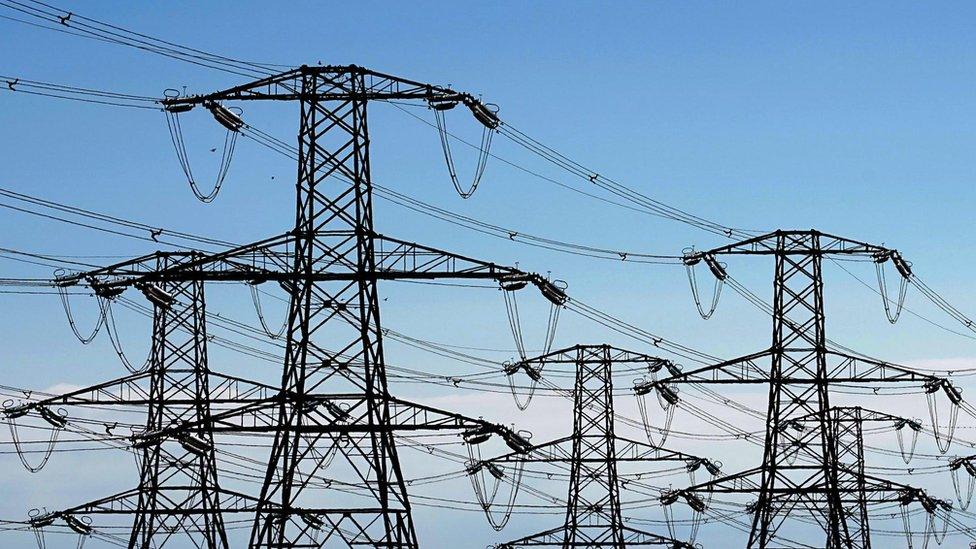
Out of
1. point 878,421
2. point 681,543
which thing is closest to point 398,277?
point 681,543

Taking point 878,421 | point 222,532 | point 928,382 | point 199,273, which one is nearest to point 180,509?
point 222,532

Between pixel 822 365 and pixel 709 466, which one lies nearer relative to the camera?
pixel 822 365

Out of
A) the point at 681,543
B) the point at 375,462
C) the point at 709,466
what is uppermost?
the point at 709,466

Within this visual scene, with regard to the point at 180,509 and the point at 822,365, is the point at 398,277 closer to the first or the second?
the point at 180,509

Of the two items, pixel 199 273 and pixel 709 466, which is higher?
pixel 709 466

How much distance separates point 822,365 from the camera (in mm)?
60938

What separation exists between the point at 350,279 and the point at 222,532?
1791 centimetres

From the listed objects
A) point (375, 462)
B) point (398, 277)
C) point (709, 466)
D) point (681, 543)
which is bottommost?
point (375, 462)

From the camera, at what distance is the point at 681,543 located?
75000 mm

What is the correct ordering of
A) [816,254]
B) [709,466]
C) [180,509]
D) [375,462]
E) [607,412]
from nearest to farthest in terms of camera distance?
[375,462] < [180,509] < [816,254] < [607,412] < [709,466]

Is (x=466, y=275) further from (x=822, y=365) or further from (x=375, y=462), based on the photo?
(x=822, y=365)

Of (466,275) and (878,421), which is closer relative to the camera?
(466,275)

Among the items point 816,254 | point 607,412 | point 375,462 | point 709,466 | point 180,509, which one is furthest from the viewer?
point 709,466

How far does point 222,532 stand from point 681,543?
2236 cm
